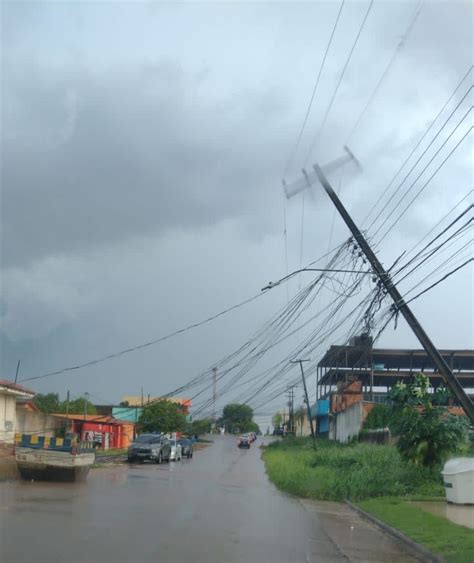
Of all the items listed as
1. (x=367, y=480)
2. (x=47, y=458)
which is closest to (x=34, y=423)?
(x=47, y=458)

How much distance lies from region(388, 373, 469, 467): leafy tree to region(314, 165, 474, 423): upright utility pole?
6686 millimetres

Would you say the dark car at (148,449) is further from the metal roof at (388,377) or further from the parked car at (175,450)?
the metal roof at (388,377)

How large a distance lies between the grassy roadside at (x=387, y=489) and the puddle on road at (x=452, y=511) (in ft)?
0.94

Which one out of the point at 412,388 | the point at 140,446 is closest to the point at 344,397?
the point at 140,446

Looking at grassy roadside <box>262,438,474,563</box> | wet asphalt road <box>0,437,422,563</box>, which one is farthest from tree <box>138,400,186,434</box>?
wet asphalt road <box>0,437,422,563</box>

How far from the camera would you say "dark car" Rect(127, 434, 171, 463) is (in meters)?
39.7

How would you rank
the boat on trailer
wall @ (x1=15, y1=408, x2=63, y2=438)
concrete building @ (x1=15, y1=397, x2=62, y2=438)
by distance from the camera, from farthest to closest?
wall @ (x1=15, y1=408, x2=63, y2=438) < concrete building @ (x1=15, y1=397, x2=62, y2=438) < the boat on trailer

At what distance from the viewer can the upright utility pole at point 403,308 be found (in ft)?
53.0

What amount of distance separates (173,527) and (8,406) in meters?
21.5

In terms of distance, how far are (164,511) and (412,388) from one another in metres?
10.4

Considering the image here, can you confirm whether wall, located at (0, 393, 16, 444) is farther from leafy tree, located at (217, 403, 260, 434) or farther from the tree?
leafy tree, located at (217, 403, 260, 434)

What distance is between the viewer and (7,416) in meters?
33.3

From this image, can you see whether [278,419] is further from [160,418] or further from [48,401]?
[160,418]

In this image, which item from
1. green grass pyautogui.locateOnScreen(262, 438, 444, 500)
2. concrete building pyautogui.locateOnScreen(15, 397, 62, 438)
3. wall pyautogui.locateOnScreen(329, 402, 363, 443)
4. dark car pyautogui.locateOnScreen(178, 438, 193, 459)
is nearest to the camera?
green grass pyautogui.locateOnScreen(262, 438, 444, 500)
